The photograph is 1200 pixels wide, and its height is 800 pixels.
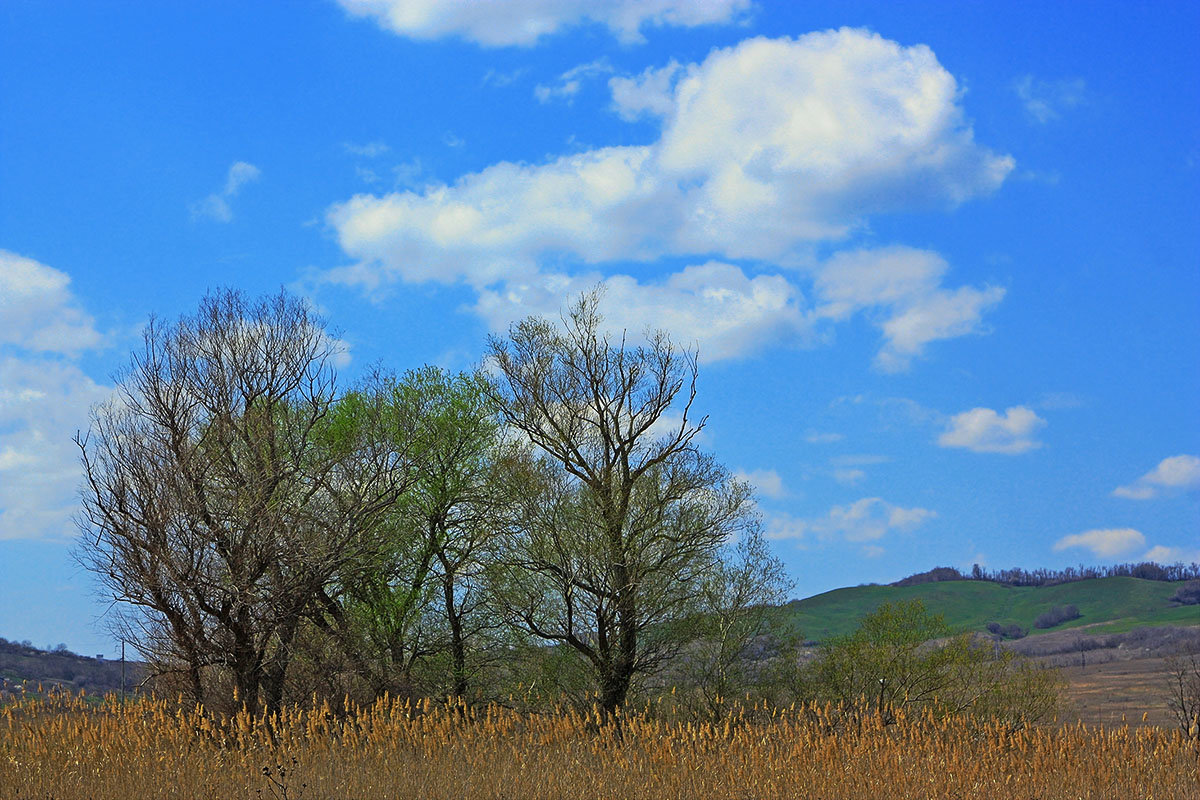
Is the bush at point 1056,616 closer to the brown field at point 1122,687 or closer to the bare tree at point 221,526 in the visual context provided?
the brown field at point 1122,687

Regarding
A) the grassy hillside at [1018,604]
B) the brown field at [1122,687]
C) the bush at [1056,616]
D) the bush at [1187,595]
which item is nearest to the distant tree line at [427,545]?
the brown field at [1122,687]

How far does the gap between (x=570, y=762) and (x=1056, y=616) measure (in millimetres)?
143792

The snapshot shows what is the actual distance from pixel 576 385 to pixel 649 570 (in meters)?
6.30

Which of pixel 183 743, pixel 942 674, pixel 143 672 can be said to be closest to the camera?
pixel 183 743

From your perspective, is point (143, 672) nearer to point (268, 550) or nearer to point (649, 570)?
point (268, 550)

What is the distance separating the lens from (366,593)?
28766mm

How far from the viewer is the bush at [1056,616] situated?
442ft

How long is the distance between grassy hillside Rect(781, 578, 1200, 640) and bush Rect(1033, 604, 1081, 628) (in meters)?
1.00

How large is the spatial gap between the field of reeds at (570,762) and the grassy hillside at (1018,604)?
4584 inches

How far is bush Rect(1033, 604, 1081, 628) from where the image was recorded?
13462 cm

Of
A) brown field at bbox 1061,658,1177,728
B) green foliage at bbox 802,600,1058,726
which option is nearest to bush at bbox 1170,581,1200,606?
brown field at bbox 1061,658,1177,728

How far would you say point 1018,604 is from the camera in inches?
5699

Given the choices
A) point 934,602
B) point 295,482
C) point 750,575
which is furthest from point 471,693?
point 934,602

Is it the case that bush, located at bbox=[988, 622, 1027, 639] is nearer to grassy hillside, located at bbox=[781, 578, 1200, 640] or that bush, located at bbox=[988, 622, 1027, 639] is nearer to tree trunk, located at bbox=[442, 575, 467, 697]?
grassy hillside, located at bbox=[781, 578, 1200, 640]
